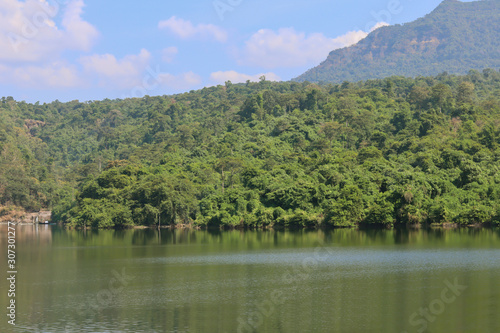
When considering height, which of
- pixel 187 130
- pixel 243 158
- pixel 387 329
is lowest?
pixel 387 329

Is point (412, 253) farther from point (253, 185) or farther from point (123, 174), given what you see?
point (123, 174)

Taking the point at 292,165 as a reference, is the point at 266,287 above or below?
below

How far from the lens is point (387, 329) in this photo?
20.5 m

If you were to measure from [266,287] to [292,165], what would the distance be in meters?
58.5

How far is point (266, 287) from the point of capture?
2930 cm

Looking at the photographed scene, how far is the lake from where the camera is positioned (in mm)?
21953

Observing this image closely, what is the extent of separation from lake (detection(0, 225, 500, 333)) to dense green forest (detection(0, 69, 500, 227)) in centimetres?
1794

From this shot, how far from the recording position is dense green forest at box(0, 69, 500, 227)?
67.8 metres

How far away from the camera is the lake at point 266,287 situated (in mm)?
21953

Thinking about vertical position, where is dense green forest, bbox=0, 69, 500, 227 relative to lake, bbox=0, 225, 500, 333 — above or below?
above

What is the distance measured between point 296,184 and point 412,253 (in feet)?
118

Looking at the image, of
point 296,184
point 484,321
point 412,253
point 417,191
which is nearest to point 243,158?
point 296,184

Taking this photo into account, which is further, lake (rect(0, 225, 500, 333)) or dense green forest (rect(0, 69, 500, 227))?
dense green forest (rect(0, 69, 500, 227))

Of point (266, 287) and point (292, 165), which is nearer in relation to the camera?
point (266, 287)
